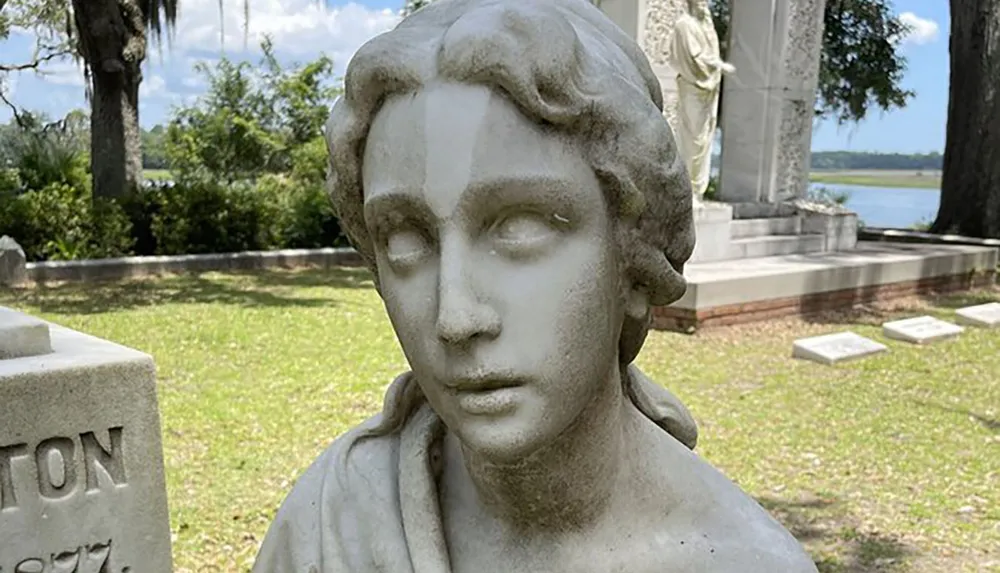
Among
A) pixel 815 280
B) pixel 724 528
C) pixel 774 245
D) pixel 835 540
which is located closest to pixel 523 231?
pixel 724 528

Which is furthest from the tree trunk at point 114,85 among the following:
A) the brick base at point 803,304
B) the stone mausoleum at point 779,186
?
the brick base at point 803,304

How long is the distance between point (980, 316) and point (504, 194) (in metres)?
10.5

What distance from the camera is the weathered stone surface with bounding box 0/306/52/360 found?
325cm

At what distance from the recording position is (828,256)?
11656 millimetres

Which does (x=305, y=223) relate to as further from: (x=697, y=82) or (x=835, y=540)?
(x=835, y=540)

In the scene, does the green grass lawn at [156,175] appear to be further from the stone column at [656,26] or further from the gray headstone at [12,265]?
the stone column at [656,26]

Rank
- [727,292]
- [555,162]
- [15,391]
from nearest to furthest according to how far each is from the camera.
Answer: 1. [555,162]
2. [15,391]
3. [727,292]

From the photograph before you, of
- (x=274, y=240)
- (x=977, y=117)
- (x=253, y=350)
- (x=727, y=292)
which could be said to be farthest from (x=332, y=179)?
(x=977, y=117)

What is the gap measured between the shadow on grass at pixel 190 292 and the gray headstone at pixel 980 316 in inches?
284

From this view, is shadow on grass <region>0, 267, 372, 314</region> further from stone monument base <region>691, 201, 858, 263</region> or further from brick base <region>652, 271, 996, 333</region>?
stone monument base <region>691, 201, 858, 263</region>

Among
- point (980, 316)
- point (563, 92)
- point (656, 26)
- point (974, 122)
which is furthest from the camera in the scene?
point (974, 122)

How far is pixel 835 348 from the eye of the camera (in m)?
8.07

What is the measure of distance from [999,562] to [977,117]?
46.8 ft

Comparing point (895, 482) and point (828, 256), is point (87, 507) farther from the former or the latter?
point (828, 256)
